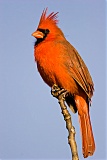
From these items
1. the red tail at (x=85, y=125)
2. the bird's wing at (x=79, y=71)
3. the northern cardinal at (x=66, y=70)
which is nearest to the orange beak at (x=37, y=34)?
the northern cardinal at (x=66, y=70)

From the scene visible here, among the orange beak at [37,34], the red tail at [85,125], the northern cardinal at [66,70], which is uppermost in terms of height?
the orange beak at [37,34]

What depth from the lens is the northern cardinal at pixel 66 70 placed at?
8.98 feet

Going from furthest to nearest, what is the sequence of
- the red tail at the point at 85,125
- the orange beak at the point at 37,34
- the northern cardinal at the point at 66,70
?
the orange beak at the point at 37,34, the northern cardinal at the point at 66,70, the red tail at the point at 85,125

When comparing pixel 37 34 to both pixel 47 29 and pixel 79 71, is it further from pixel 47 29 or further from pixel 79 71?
pixel 79 71

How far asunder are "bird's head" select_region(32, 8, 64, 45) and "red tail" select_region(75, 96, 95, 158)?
634 millimetres

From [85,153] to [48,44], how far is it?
1.05 meters

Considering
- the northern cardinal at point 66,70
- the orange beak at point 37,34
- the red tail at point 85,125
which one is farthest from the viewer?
the orange beak at point 37,34

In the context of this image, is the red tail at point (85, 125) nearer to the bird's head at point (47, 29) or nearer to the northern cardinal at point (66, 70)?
the northern cardinal at point (66, 70)

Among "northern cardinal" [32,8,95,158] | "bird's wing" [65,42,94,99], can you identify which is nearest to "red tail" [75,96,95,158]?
"northern cardinal" [32,8,95,158]

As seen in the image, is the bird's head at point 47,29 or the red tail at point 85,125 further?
the bird's head at point 47,29

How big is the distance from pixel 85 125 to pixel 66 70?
1.64 feet

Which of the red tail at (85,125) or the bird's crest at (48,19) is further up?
the bird's crest at (48,19)

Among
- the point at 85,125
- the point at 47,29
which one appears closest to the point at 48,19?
the point at 47,29

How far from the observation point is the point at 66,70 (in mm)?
2803
